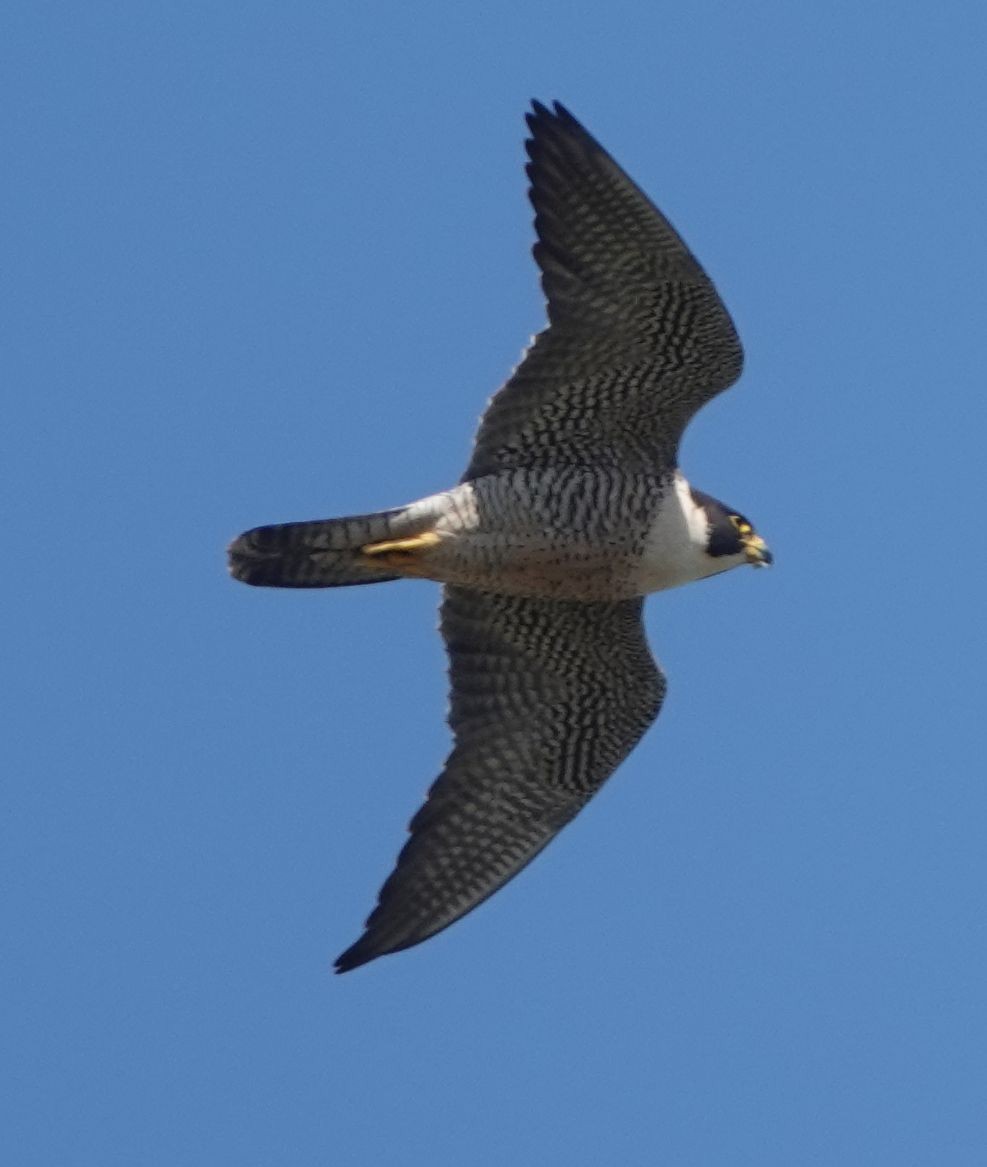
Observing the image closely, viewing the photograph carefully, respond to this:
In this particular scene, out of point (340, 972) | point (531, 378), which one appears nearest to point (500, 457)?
point (531, 378)

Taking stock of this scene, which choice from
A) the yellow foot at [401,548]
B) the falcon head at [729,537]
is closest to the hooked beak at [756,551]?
the falcon head at [729,537]

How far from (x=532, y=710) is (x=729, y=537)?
1.38 metres

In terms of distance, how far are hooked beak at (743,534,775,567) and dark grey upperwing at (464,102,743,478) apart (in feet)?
1.83

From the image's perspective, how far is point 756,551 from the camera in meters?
14.0

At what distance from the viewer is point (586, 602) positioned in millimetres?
14312

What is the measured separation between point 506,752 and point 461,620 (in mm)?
683

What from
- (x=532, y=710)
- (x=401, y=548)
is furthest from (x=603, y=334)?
(x=532, y=710)

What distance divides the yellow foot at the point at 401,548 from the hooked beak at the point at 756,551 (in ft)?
4.89

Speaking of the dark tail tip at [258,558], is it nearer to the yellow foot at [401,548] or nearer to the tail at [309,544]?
the tail at [309,544]

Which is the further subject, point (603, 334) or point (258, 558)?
point (258, 558)

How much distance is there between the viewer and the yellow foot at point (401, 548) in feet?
44.9

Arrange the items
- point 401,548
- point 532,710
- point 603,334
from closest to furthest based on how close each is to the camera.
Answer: point 603,334, point 401,548, point 532,710

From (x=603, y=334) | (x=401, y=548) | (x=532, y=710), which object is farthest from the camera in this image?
(x=532, y=710)

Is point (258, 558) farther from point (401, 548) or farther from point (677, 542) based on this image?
point (677, 542)
